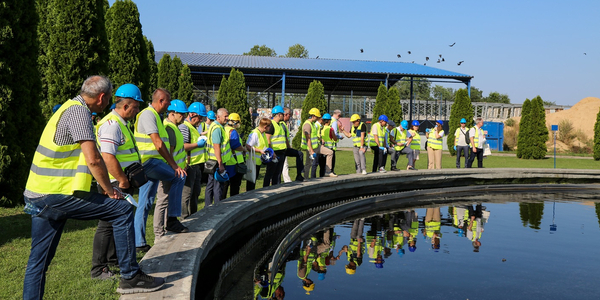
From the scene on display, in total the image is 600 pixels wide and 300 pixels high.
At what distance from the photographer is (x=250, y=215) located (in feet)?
25.9

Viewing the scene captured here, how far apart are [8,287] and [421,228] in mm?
6539

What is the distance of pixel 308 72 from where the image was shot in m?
35.4

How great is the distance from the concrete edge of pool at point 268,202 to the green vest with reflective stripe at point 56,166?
998 millimetres

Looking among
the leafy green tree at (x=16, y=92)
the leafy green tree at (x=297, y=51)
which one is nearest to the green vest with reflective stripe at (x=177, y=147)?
the leafy green tree at (x=16, y=92)

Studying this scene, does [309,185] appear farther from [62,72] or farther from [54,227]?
[54,227]

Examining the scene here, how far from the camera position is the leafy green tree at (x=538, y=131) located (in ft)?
93.1

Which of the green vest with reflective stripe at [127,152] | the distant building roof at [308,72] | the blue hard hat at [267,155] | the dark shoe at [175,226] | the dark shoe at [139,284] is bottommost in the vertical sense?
the dark shoe at [139,284]

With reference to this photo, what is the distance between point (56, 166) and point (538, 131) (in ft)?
96.6

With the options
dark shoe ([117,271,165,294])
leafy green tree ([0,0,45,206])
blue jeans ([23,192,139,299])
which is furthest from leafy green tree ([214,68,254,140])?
blue jeans ([23,192,139,299])

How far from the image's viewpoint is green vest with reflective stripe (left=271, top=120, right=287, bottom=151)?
410 inches

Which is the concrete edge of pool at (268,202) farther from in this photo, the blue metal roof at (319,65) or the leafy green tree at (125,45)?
the blue metal roof at (319,65)

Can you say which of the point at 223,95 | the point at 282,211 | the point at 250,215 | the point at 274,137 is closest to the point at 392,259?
the point at 250,215

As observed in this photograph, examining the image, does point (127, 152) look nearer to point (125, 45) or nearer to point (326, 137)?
point (326, 137)

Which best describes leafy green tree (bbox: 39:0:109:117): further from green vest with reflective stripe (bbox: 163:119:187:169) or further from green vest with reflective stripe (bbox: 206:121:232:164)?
green vest with reflective stripe (bbox: 163:119:187:169)
